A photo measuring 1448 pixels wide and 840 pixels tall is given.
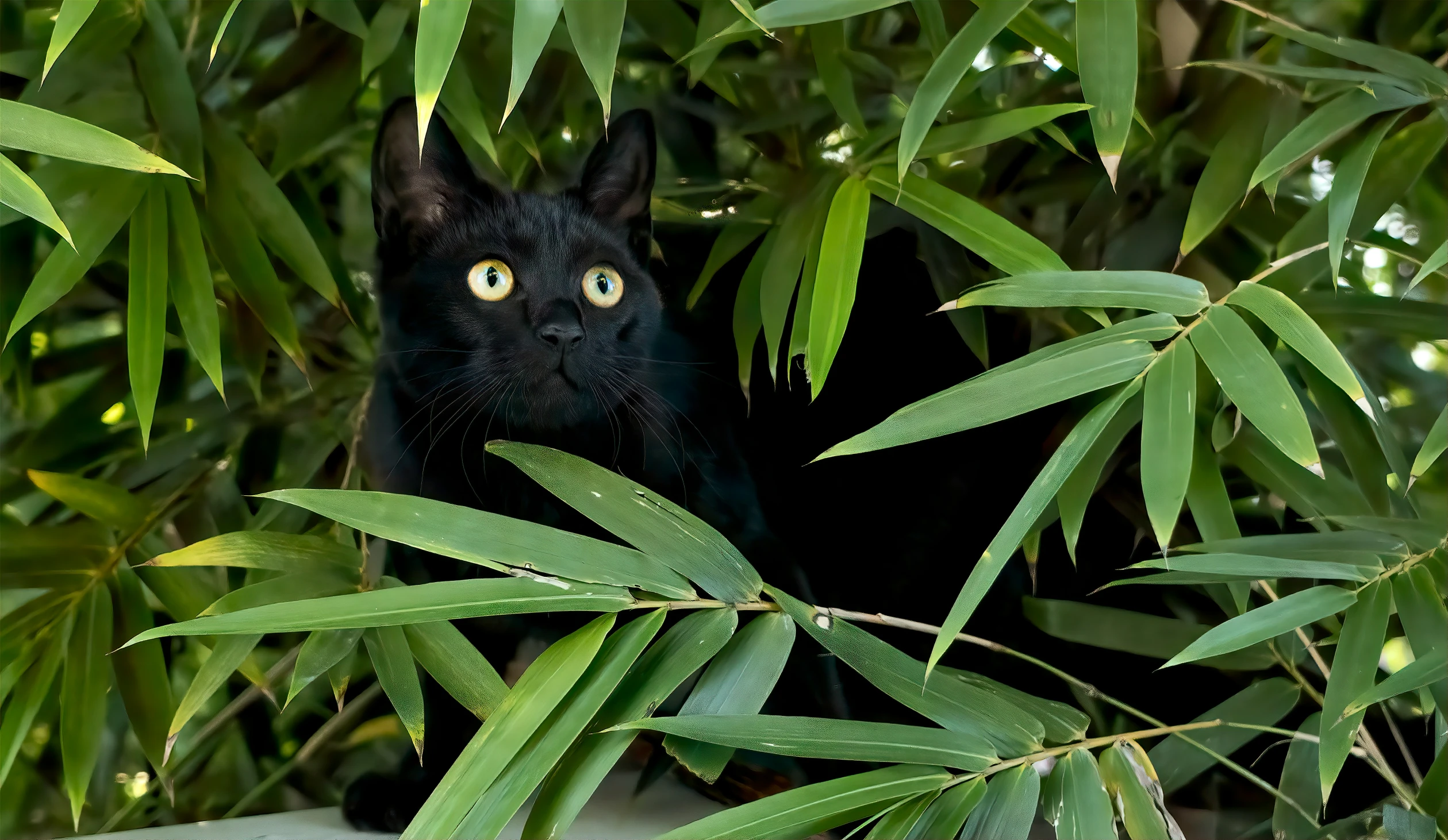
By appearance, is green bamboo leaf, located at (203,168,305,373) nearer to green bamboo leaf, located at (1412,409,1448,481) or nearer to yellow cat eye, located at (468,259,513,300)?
yellow cat eye, located at (468,259,513,300)

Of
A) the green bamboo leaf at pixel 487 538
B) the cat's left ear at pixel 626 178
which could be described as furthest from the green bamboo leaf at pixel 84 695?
the cat's left ear at pixel 626 178

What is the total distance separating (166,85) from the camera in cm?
75

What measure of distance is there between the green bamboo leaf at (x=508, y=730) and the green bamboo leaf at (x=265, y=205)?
455 millimetres

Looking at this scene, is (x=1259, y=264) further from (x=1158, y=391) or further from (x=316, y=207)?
(x=316, y=207)

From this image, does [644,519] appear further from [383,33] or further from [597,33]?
[383,33]

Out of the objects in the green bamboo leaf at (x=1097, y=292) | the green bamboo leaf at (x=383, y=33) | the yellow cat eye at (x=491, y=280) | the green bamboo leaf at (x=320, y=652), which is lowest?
the green bamboo leaf at (x=320, y=652)

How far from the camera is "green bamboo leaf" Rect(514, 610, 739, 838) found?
52 cm

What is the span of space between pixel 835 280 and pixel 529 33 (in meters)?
0.28

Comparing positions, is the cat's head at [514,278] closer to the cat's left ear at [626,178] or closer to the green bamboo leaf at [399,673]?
the cat's left ear at [626,178]

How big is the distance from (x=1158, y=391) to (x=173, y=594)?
0.81 metres

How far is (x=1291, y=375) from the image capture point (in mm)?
747

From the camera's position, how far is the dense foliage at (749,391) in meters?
0.53

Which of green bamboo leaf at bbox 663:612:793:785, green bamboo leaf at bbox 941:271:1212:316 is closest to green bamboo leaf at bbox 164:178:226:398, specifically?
green bamboo leaf at bbox 663:612:793:785

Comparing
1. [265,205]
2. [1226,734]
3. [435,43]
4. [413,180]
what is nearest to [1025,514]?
[1226,734]
